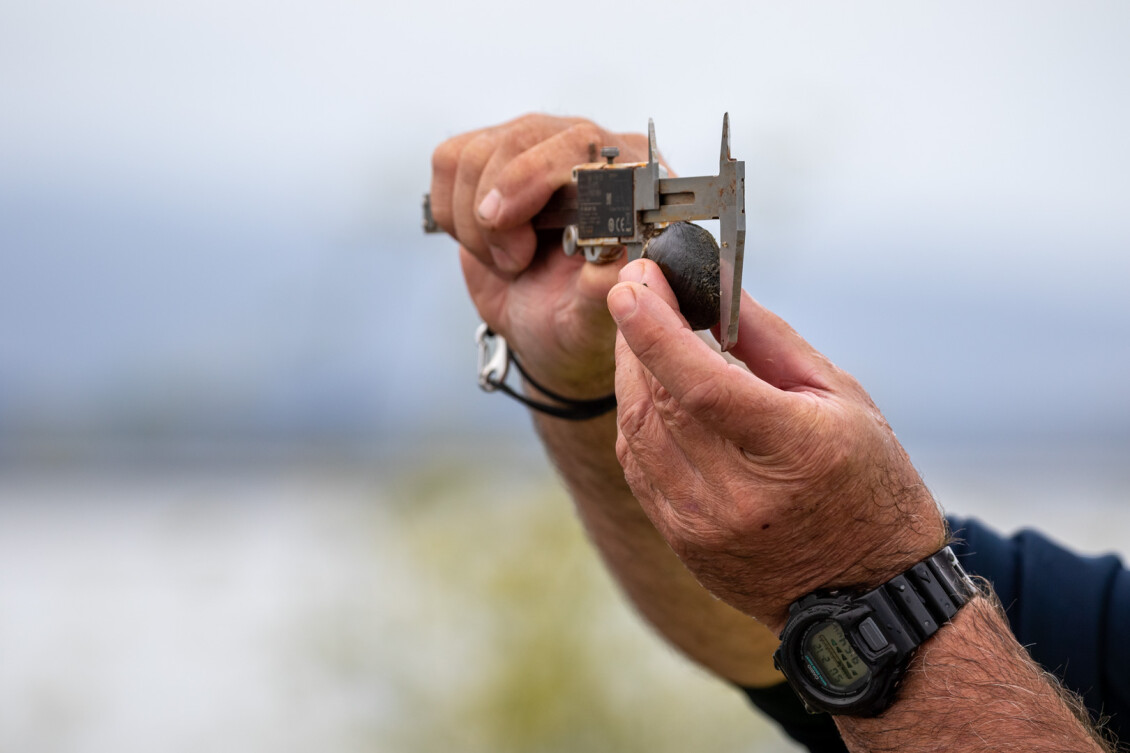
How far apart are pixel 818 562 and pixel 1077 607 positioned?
1.41 m

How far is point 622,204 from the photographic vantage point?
166 cm

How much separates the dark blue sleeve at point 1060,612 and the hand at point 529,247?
3.51 feet

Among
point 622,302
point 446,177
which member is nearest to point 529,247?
point 446,177

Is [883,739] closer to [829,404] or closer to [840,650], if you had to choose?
[840,650]

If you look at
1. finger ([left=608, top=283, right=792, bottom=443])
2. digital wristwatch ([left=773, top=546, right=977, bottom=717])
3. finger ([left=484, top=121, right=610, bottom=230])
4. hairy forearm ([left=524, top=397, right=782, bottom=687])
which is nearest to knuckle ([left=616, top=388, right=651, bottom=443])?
finger ([left=608, top=283, right=792, bottom=443])

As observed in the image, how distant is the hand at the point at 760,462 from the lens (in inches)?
50.1

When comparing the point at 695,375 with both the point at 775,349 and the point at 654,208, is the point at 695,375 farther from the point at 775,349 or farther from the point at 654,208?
the point at 654,208

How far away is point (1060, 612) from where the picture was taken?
244 centimetres

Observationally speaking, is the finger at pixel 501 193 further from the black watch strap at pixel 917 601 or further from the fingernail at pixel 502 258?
the black watch strap at pixel 917 601

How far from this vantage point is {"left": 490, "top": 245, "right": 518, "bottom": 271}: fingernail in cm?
220

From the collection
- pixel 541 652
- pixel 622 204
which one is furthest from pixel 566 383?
pixel 541 652

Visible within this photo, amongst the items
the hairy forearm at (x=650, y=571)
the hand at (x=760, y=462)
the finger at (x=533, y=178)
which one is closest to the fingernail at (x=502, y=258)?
the finger at (x=533, y=178)

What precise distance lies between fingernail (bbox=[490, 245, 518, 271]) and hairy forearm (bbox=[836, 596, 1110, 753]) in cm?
124

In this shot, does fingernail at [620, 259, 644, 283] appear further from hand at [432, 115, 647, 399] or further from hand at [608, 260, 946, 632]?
hand at [432, 115, 647, 399]
